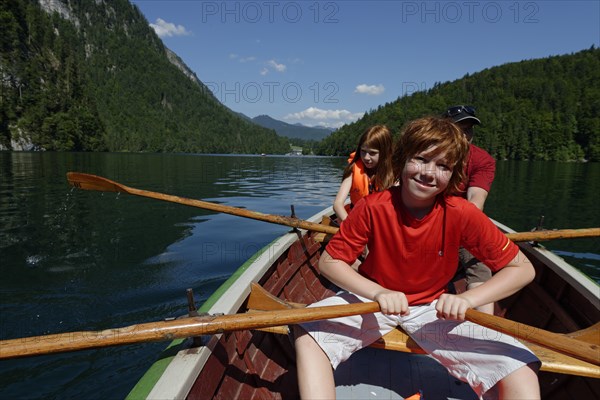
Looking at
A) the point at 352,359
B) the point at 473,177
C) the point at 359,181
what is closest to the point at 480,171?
the point at 473,177

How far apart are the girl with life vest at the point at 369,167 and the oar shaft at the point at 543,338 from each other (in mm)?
2710

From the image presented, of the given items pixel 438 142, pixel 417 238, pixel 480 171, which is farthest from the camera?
pixel 480 171

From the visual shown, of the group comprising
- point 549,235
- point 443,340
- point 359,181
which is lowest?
point 443,340

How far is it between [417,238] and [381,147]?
2.65 m

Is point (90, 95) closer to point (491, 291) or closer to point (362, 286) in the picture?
point (362, 286)

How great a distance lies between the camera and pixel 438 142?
2.17 m

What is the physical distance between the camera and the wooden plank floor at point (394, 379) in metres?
2.86

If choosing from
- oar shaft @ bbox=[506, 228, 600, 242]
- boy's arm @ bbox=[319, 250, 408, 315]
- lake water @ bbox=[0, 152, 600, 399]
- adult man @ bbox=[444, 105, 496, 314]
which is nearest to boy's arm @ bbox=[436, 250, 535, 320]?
boy's arm @ bbox=[319, 250, 408, 315]

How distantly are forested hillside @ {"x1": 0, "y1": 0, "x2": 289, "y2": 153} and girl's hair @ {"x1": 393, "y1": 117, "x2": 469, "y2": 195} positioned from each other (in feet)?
281

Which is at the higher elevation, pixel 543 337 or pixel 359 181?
pixel 359 181

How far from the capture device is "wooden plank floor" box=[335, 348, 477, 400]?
2863mm

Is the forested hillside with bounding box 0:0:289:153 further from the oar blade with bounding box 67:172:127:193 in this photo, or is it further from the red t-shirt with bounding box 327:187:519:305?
the red t-shirt with bounding box 327:187:519:305

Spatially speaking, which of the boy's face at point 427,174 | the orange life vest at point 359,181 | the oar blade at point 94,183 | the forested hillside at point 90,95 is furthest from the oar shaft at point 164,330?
the forested hillside at point 90,95

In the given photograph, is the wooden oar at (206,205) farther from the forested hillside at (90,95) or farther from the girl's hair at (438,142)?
the forested hillside at (90,95)
